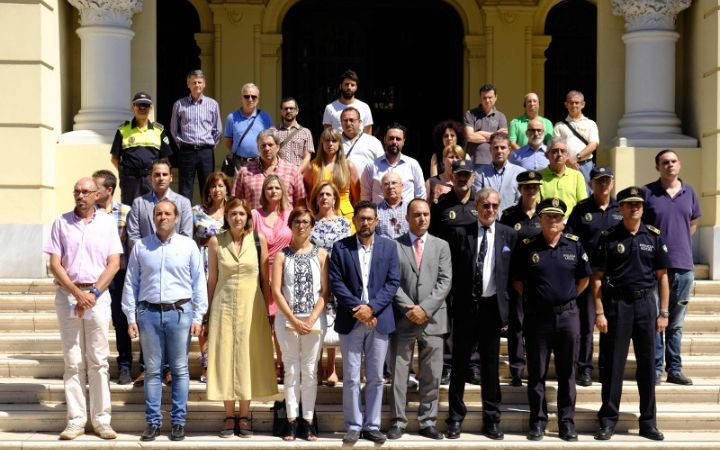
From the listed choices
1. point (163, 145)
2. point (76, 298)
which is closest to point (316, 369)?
point (76, 298)

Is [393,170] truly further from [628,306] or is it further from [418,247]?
[628,306]

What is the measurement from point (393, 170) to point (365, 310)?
6.69ft

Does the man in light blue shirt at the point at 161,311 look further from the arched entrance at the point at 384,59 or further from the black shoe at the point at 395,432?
the arched entrance at the point at 384,59

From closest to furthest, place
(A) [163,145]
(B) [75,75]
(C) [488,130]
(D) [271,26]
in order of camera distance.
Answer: (A) [163,145] < (C) [488,130] < (B) [75,75] < (D) [271,26]

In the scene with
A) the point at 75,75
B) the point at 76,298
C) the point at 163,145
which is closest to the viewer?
the point at 76,298

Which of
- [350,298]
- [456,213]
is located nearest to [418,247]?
[456,213]

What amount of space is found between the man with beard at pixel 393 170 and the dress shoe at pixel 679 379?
2871 millimetres

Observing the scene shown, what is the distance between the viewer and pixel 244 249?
9.88 meters

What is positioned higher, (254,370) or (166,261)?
(166,261)

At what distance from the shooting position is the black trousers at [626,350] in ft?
32.4

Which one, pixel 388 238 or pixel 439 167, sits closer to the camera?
pixel 388 238

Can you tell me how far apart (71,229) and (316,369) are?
7.67 feet

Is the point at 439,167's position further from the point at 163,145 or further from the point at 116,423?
the point at 116,423

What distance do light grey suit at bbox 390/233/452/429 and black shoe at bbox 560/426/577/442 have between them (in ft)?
3.49
